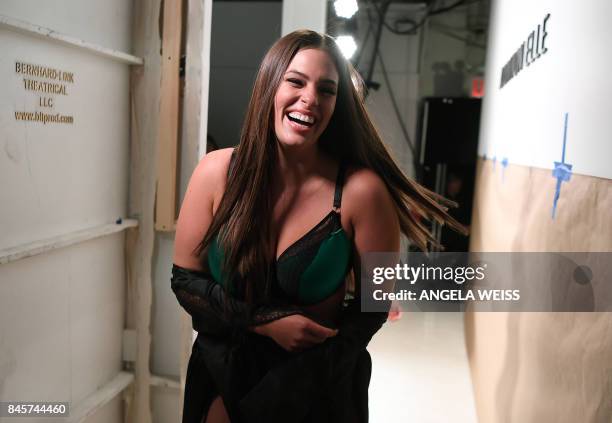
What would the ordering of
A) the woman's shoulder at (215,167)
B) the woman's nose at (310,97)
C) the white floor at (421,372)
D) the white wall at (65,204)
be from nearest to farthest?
the woman's nose at (310,97)
the woman's shoulder at (215,167)
the white wall at (65,204)
the white floor at (421,372)

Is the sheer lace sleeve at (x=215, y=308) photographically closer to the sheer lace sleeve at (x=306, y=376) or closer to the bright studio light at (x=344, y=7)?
the sheer lace sleeve at (x=306, y=376)

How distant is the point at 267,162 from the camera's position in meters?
1.33

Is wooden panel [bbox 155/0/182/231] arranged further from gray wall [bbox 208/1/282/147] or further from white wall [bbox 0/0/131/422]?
gray wall [bbox 208/1/282/147]

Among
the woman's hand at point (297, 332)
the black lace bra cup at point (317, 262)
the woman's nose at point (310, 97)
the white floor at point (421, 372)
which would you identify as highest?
the woman's nose at point (310, 97)

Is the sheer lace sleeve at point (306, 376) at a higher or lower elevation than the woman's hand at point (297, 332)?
lower

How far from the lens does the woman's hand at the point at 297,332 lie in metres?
1.26

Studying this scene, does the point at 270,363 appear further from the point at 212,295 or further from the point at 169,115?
the point at 169,115

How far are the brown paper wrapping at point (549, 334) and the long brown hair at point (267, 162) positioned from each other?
0.33 m

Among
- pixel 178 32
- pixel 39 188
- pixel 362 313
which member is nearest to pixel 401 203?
pixel 362 313

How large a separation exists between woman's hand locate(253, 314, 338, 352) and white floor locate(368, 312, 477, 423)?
194cm

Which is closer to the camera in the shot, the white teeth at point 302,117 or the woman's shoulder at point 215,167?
the white teeth at point 302,117

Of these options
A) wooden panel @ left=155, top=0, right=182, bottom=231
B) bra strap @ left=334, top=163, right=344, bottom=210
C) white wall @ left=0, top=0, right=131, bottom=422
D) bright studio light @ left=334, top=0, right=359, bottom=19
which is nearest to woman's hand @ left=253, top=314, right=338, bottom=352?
bra strap @ left=334, top=163, right=344, bottom=210

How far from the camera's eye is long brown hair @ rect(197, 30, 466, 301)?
1287mm

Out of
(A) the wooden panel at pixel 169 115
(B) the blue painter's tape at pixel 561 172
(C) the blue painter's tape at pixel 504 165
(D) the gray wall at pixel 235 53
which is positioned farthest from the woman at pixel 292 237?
(D) the gray wall at pixel 235 53
